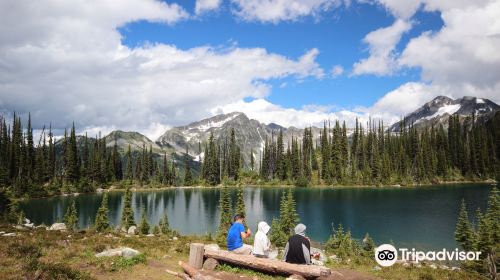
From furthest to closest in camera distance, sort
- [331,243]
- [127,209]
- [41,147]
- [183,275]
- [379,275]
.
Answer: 1. [41,147]
2. [127,209]
3. [331,243]
4. [379,275]
5. [183,275]

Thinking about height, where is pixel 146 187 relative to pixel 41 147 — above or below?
below

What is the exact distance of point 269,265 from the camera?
610 inches

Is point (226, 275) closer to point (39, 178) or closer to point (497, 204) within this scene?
point (497, 204)

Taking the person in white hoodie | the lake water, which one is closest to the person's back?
the person in white hoodie

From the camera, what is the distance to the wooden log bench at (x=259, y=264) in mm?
14469

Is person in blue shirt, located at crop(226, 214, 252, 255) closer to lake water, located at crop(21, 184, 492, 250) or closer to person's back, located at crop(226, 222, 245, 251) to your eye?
person's back, located at crop(226, 222, 245, 251)

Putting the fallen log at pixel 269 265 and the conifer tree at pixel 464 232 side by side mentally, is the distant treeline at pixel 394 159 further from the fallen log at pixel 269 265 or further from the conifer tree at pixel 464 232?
the fallen log at pixel 269 265

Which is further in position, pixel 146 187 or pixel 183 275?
pixel 146 187

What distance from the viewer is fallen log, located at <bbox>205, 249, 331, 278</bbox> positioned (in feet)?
47.4

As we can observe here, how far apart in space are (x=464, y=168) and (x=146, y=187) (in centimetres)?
14042

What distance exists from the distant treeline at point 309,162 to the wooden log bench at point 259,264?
123743 mm

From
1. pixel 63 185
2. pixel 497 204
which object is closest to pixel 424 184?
pixel 497 204

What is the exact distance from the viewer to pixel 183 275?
15406 millimetres

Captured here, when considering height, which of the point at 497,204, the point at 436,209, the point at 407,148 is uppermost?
the point at 407,148
